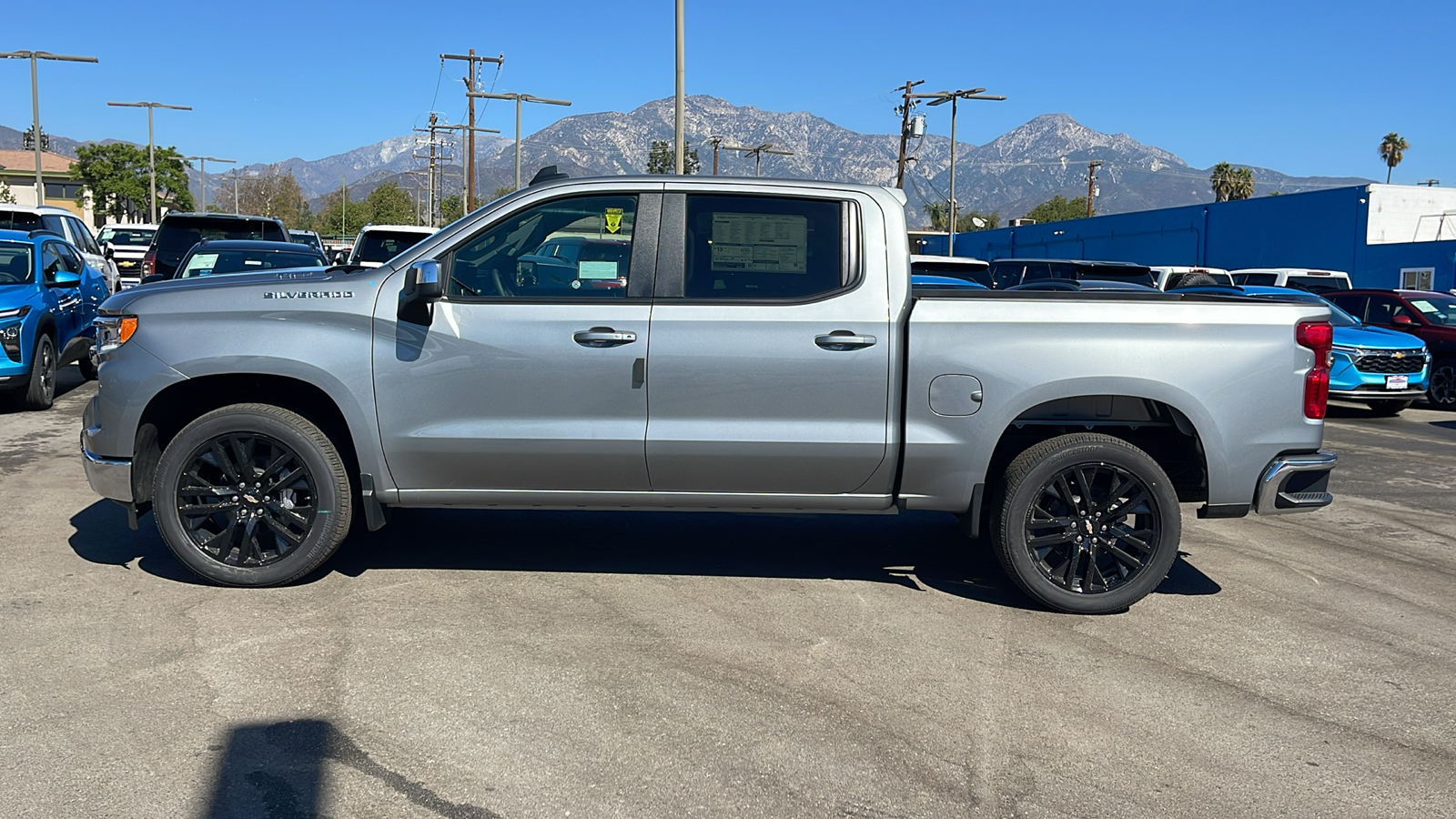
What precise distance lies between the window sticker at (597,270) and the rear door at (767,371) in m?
0.23

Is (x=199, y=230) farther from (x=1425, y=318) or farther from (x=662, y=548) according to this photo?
(x=1425, y=318)

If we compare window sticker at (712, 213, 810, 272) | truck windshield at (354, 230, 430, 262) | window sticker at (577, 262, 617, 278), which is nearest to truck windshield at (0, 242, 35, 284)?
truck windshield at (354, 230, 430, 262)

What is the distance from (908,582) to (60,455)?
22.4ft

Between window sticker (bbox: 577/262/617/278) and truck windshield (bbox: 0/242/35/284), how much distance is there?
8833mm

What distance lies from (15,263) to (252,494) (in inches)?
324

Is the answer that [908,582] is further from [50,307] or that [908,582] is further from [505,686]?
[50,307]

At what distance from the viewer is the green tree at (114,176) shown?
3147 inches

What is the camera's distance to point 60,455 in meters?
9.32

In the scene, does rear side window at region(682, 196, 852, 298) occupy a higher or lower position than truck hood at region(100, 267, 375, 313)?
higher

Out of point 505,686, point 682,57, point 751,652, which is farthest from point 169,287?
point 682,57

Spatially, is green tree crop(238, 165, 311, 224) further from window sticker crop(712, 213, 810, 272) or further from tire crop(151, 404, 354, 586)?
window sticker crop(712, 213, 810, 272)

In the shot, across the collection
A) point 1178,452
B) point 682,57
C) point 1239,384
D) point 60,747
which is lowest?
point 60,747

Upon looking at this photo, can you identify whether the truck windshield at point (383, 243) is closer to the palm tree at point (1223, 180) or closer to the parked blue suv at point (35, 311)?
the parked blue suv at point (35, 311)

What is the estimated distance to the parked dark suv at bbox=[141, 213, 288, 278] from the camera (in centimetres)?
1781
